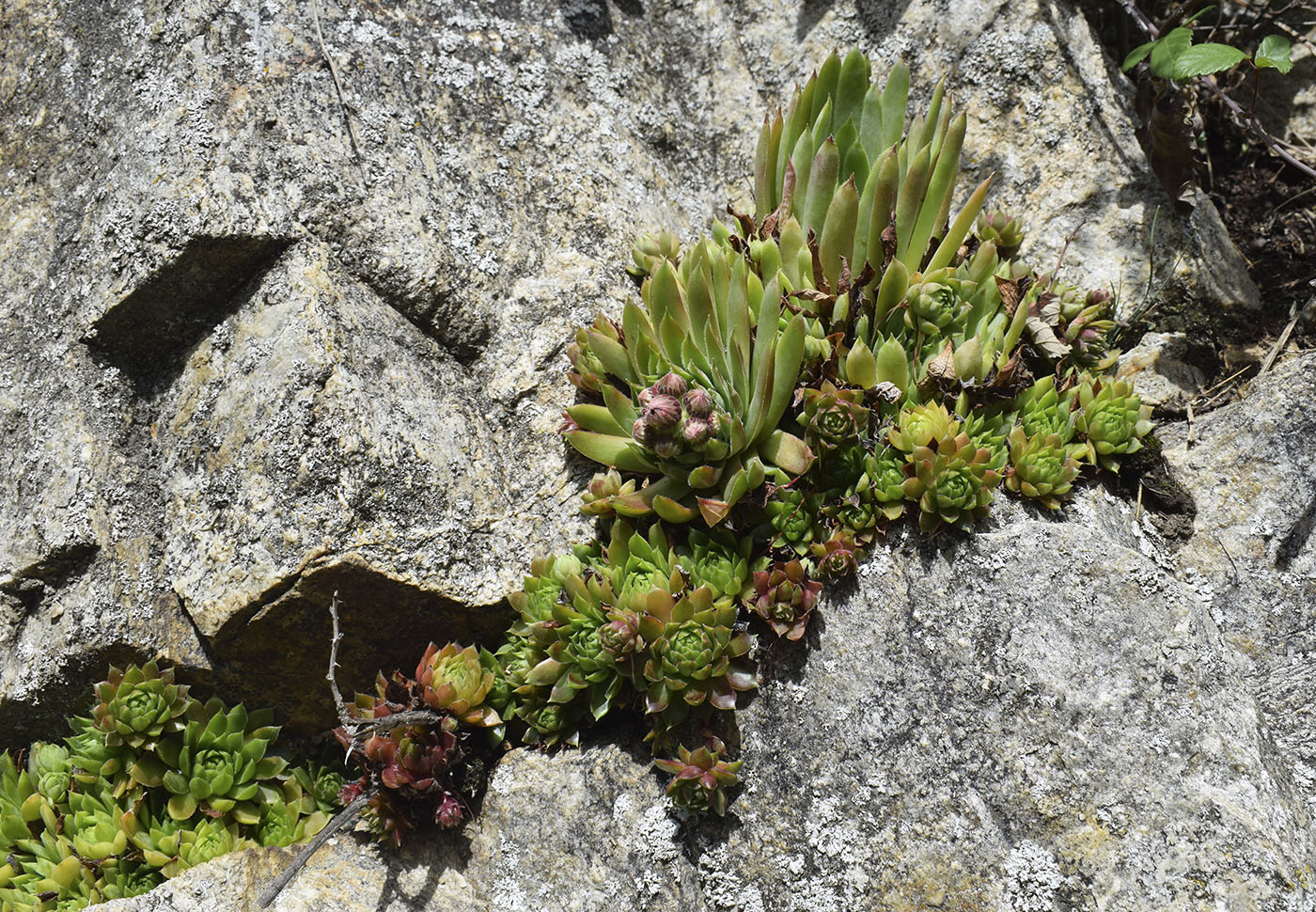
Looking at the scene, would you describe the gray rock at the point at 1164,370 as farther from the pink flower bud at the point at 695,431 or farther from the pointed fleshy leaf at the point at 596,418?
the pointed fleshy leaf at the point at 596,418

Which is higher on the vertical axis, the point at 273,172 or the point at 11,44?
the point at 11,44

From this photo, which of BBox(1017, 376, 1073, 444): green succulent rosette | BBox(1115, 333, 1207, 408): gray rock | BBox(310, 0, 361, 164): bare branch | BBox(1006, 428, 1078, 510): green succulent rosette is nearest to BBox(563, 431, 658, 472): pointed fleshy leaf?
BBox(1006, 428, 1078, 510): green succulent rosette

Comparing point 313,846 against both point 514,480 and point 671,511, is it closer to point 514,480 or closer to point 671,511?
point 514,480

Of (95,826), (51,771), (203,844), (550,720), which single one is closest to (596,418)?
(550,720)

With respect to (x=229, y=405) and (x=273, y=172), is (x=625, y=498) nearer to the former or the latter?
(x=229, y=405)

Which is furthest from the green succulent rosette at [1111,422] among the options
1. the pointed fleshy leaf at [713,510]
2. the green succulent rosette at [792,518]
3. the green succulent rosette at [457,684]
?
the green succulent rosette at [457,684]

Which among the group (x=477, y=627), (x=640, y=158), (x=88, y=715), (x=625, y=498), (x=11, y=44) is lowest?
(x=88, y=715)

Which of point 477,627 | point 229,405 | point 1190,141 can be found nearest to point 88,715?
point 229,405
